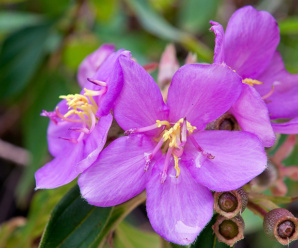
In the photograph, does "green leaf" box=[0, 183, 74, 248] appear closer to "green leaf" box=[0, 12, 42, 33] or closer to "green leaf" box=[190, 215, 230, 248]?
"green leaf" box=[190, 215, 230, 248]

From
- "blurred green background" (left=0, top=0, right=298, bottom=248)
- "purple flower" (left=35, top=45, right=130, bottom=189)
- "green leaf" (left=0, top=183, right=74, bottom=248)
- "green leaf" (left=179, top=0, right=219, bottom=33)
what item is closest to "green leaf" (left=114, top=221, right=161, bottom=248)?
"blurred green background" (left=0, top=0, right=298, bottom=248)

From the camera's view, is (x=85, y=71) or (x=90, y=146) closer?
(x=90, y=146)

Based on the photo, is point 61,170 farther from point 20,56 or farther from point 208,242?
point 20,56

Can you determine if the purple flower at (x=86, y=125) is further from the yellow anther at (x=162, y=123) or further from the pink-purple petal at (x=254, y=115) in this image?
the pink-purple petal at (x=254, y=115)

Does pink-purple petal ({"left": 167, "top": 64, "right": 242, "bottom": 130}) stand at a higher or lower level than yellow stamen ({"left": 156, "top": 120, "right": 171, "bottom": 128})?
higher

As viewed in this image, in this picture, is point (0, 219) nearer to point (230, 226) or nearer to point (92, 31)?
point (92, 31)

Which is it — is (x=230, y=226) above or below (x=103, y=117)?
below

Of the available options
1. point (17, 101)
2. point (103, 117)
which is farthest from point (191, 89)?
point (17, 101)
